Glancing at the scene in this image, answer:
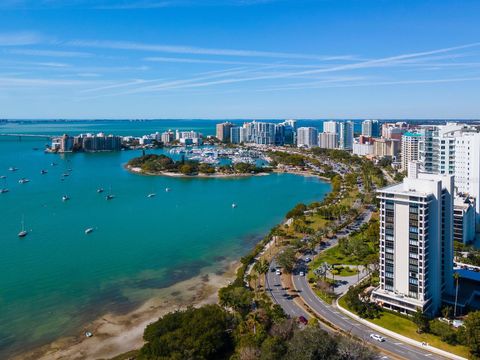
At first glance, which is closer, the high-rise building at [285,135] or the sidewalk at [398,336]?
the sidewalk at [398,336]

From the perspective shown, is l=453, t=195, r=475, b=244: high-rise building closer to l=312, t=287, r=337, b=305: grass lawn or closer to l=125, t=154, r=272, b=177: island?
l=312, t=287, r=337, b=305: grass lawn

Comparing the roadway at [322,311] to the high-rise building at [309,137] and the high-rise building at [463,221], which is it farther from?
the high-rise building at [309,137]

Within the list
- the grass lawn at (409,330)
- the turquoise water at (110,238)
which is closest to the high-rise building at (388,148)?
the turquoise water at (110,238)

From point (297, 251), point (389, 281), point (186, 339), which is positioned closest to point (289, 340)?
point (186, 339)

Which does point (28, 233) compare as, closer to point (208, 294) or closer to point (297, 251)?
point (208, 294)

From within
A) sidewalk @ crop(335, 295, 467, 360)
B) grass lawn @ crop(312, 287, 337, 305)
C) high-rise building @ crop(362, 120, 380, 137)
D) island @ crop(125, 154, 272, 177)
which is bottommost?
sidewalk @ crop(335, 295, 467, 360)

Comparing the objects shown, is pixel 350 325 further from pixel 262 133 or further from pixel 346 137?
pixel 262 133

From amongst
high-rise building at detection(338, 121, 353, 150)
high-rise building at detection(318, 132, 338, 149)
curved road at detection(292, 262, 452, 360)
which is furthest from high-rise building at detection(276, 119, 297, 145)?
curved road at detection(292, 262, 452, 360)
